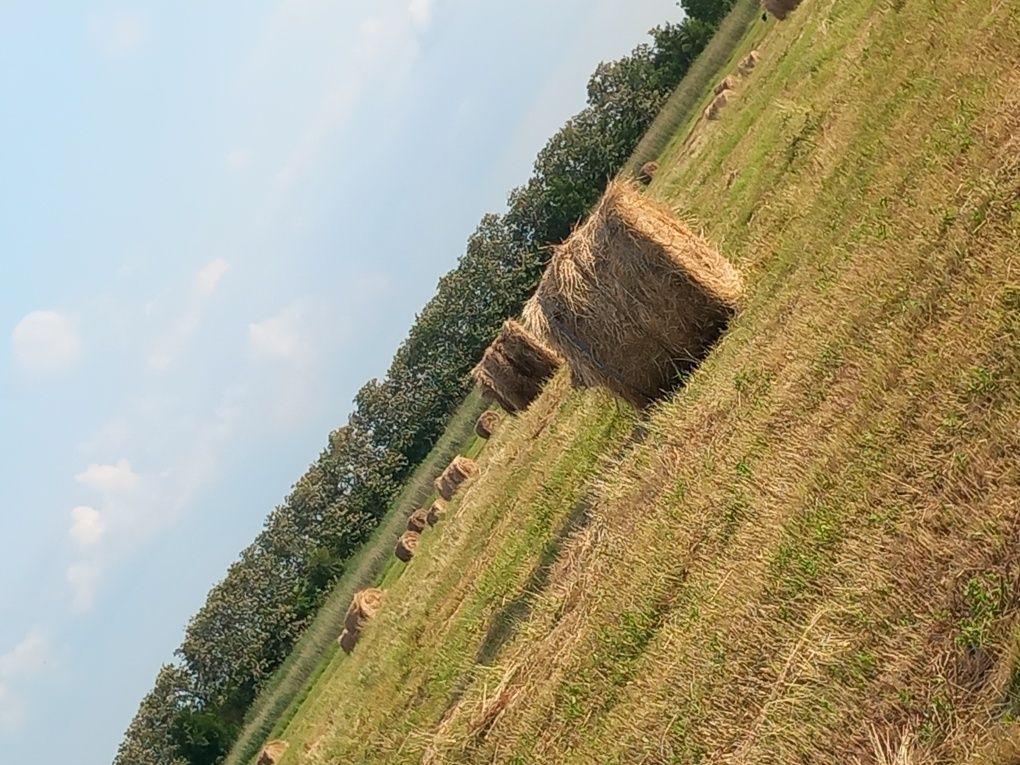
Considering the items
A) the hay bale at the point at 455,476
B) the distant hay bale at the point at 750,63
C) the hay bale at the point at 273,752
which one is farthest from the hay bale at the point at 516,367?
the hay bale at the point at 273,752

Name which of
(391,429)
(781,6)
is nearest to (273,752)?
(781,6)

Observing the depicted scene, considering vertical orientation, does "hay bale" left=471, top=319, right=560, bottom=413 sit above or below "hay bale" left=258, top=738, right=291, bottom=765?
above

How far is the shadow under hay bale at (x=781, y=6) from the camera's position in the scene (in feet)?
79.7

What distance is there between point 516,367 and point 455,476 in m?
8.21

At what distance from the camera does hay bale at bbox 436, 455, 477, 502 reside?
26.5 metres

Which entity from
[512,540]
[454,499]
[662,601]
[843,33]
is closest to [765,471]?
[662,601]

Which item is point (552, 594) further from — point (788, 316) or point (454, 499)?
point (454, 499)

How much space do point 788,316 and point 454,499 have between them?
1783 centimetres

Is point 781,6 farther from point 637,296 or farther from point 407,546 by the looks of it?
point 407,546

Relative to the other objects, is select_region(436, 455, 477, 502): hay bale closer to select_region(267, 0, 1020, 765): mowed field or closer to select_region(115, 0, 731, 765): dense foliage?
select_region(267, 0, 1020, 765): mowed field

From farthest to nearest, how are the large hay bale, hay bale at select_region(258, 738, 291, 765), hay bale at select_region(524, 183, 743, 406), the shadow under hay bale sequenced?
hay bale at select_region(258, 738, 291, 765) < the large hay bale < the shadow under hay bale < hay bale at select_region(524, 183, 743, 406)

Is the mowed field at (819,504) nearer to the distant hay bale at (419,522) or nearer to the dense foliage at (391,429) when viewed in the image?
the distant hay bale at (419,522)

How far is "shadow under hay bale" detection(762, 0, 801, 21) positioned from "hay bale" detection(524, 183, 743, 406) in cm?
1509

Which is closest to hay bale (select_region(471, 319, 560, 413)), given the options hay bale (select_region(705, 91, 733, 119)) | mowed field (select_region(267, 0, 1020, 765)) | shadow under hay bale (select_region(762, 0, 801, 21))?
mowed field (select_region(267, 0, 1020, 765))
